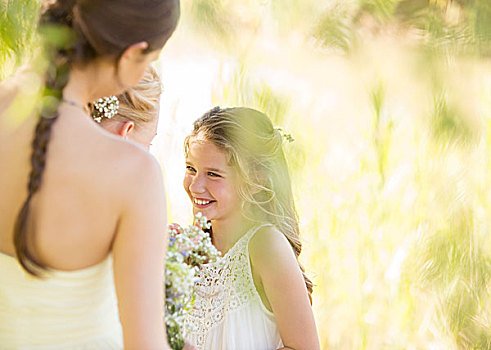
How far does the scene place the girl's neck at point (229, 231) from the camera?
229 cm

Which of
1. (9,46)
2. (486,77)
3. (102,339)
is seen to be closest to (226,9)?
(9,46)

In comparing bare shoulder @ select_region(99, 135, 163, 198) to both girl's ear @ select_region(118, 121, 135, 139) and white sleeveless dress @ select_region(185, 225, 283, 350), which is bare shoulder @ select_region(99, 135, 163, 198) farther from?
white sleeveless dress @ select_region(185, 225, 283, 350)

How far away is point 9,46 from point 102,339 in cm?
125

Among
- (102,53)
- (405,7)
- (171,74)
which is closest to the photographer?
(102,53)

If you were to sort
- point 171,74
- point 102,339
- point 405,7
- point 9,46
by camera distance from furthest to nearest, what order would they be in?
1. point 171,74
2. point 9,46
3. point 405,7
4. point 102,339

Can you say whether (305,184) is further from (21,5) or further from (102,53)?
(102,53)

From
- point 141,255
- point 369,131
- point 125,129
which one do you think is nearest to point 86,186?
point 141,255

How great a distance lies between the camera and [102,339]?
1335 millimetres

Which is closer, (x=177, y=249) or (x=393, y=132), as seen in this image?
(x=177, y=249)

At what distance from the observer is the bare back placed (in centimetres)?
115

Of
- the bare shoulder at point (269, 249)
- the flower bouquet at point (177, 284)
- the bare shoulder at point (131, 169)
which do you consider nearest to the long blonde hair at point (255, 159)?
the bare shoulder at point (269, 249)

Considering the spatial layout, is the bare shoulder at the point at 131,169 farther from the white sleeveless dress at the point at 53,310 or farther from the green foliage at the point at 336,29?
the green foliage at the point at 336,29

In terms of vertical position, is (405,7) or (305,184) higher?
(405,7)

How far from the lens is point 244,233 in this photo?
228cm
